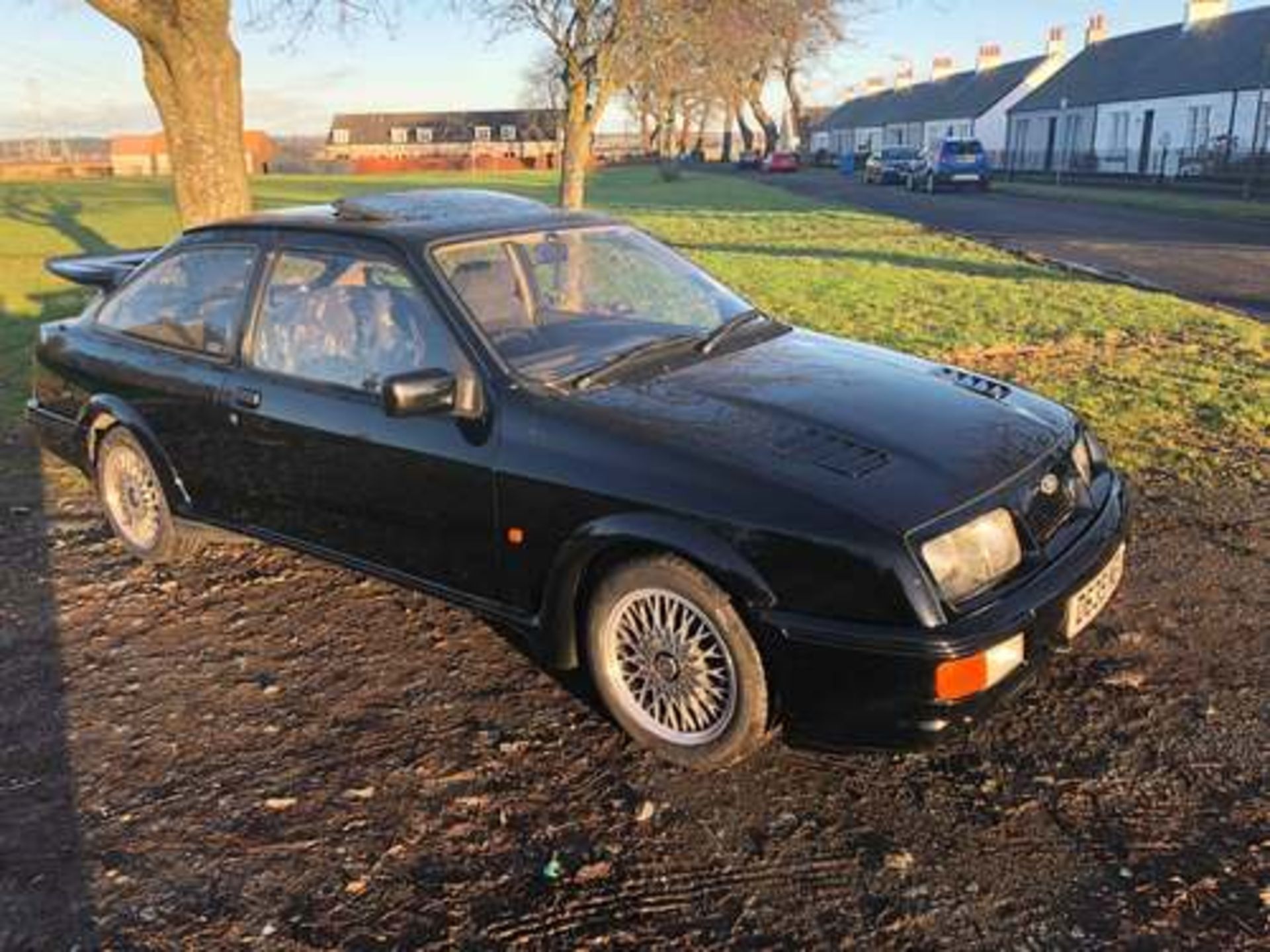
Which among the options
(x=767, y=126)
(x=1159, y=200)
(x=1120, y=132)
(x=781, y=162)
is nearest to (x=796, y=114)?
(x=767, y=126)

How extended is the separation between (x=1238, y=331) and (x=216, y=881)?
32.7ft

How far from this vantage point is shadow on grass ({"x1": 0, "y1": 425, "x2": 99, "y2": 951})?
9.60ft

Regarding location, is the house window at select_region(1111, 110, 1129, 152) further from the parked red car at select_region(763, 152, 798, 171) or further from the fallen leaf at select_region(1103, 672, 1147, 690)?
the fallen leaf at select_region(1103, 672, 1147, 690)

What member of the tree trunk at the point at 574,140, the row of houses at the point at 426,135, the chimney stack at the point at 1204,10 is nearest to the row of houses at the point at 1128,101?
the chimney stack at the point at 1204,10

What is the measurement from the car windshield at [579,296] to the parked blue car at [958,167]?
116 feet

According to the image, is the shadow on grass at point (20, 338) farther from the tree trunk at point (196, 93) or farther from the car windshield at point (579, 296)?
the car windshield at point (579, 296)

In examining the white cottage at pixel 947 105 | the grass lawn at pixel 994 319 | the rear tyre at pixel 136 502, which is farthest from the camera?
the white cottage at pixel 947 105

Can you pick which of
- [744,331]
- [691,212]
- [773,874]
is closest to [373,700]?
[773,874]

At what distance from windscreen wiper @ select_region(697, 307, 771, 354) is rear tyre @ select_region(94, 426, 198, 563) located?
270cm

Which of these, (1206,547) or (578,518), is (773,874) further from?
(1206,547)

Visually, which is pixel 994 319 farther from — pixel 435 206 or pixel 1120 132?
pixel 1120 132

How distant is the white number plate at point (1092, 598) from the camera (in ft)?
11.1

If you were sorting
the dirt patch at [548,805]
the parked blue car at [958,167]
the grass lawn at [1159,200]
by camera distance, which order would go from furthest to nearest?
the parked blue car at [958,167], the grass lawn at [1159,200], the dirt patch at [548,805]

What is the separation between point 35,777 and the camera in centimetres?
359
